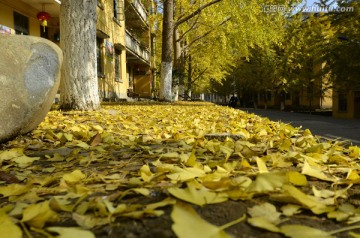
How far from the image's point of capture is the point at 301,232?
1148mm

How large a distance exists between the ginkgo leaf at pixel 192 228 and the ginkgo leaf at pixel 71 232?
0.27m

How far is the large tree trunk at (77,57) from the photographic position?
22.7ft

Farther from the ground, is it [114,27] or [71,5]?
[114,27]

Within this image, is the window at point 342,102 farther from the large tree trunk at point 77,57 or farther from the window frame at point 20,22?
the large tree trunk at point 77,57

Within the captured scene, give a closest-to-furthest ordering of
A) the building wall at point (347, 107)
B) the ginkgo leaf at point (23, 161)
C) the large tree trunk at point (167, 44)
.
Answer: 1. the ginkgo leaf at point (23, 161)
2. the large tree trunk at point (167, 44)
3. the building wall at point (347, 107)

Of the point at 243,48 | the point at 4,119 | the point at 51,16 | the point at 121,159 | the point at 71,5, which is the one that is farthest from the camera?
the point at 243,48

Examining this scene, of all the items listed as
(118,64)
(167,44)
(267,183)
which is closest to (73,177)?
(267,183)

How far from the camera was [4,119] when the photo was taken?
11.1 feet

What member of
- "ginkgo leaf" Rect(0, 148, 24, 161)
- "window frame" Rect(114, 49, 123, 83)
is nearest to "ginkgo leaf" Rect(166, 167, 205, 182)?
"ginkgo leaf" Rect(0, 148, 24, 161)

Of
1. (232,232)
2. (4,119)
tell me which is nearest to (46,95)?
(4,119)

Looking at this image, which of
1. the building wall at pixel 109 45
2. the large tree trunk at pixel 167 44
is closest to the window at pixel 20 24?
the building wall at pixel 109 45

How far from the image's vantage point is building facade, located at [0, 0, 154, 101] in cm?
1262

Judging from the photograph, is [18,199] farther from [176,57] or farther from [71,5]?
[176,57]

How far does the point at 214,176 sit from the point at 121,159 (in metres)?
1.11
